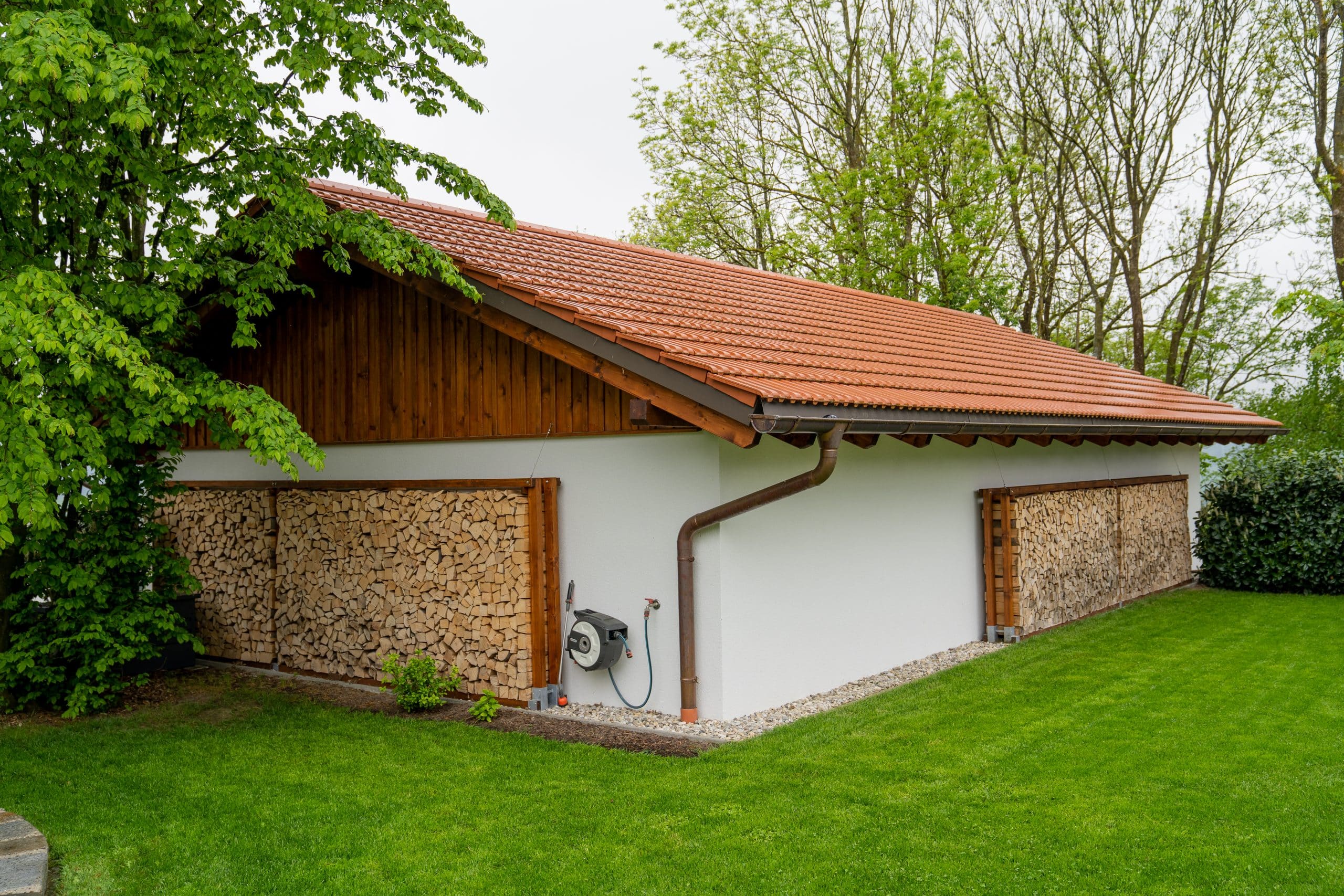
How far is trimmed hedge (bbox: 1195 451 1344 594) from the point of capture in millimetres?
13469

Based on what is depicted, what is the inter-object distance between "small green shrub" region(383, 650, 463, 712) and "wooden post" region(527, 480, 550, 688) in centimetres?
75

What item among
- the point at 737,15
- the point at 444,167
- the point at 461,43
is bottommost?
the point at 444,167

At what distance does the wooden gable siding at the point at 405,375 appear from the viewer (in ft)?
26.2

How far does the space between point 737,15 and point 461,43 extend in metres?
19.8

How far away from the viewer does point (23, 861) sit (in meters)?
4.79

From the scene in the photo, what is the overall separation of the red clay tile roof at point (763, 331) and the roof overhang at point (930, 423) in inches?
2.8

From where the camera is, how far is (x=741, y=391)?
20.5ft

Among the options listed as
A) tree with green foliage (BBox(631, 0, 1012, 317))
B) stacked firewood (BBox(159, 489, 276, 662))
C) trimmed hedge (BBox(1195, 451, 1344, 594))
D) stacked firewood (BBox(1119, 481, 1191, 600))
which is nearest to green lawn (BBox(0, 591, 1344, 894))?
stacked firewood (BBox(159, 489, 276, 662))

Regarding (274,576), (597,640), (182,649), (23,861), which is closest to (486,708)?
(597,640)

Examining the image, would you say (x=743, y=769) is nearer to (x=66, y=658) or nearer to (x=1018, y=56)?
(x=66, y=658)

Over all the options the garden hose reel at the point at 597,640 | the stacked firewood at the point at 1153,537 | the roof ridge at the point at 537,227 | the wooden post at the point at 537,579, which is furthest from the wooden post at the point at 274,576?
the stacked firewood at the point at 1153,537

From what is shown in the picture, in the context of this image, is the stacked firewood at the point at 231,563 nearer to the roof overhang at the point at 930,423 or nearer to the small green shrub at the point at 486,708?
the small green shrub at the point at 486,708

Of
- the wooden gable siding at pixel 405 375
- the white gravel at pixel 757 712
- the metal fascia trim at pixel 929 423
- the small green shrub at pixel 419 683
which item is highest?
the wooden gable siding at pixel 405 375

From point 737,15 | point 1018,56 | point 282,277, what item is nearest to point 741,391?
point 282,277
